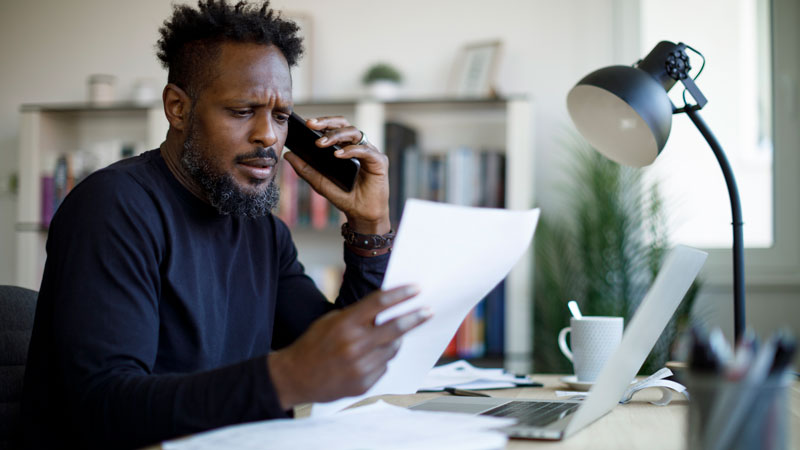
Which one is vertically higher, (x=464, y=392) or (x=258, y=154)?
(x=258, y=154)

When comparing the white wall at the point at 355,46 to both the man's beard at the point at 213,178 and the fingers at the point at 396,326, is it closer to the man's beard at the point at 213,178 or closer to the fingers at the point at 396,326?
the man's beard at the point at 213,178

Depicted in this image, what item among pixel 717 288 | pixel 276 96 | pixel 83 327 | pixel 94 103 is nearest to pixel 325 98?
pixel 94 103

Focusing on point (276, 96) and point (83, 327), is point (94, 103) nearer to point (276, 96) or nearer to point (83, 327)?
point (276, 96)

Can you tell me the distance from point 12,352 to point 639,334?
967 millimetres

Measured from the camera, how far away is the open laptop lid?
2.60 ft

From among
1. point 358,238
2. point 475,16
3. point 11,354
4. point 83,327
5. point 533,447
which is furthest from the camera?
point 475,16

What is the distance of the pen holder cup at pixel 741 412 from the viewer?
1.89 ft

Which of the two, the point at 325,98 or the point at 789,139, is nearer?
the point at 789,139

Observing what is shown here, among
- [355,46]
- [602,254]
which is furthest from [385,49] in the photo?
[602,254]

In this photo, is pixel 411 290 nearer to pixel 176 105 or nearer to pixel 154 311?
pixel 154 311

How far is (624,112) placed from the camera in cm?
123

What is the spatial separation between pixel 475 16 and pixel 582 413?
2476mm

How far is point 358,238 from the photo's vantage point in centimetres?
136

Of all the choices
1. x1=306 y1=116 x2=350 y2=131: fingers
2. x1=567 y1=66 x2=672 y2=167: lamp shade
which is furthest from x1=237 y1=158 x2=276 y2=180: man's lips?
x1=567 y1=66 x2=672 y2=167: lamp shade
